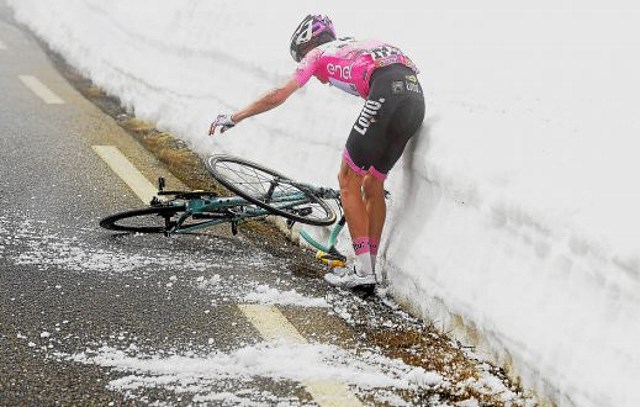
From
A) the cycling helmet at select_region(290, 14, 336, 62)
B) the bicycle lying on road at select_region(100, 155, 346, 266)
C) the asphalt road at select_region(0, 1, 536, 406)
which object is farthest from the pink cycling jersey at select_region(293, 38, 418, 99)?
the asphalt road at select_region(0, 1, 536, 406)

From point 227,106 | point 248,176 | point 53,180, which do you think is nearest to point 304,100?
point 248,176

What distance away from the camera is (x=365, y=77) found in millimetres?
5355

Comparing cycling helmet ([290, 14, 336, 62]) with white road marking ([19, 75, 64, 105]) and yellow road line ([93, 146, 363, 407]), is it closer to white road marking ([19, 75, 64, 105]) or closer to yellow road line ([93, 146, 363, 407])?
yellow road line ([93, 146, 363, 407])

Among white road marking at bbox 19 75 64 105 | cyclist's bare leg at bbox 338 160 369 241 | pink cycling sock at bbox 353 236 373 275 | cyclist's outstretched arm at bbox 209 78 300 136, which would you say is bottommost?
white road marking at bbox 19 75 64 105

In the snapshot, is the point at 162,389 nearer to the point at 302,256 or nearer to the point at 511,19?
the point at 302,256

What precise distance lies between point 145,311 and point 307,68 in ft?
6.42

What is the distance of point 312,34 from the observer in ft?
18.6

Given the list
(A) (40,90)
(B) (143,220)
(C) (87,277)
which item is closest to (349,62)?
(B) (143,220)

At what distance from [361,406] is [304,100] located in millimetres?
3763

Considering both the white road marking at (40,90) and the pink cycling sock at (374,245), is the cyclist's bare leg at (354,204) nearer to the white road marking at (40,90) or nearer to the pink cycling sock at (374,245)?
the pink cycling sock at (374,245)

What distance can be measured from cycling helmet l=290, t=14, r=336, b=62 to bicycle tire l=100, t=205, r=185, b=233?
1.43 meters

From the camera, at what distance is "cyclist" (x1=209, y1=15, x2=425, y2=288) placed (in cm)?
518

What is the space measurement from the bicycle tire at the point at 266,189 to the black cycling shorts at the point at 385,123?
0.64m

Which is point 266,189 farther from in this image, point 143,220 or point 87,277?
point 87,277
